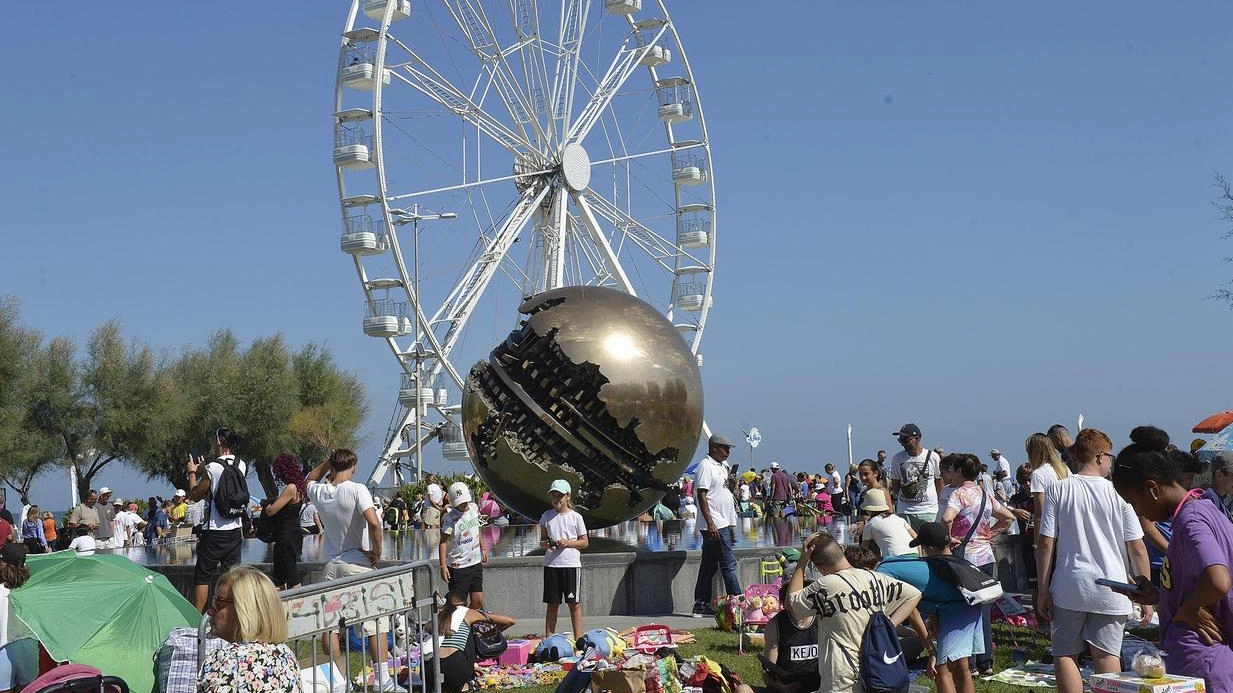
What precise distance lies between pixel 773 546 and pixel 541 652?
4.32 m

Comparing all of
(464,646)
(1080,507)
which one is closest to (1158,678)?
(1080,507)

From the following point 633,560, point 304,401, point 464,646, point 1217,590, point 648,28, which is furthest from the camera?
point 304,401

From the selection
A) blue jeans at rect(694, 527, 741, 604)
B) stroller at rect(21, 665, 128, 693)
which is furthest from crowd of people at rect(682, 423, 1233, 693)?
stroller at rect(21, 665, 128, 693)

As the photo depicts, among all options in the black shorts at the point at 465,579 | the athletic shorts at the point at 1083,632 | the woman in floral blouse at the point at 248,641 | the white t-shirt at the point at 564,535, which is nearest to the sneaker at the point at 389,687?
the woman in floral blouse at the point at 248,641

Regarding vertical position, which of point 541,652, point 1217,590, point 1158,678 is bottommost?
point 541,652

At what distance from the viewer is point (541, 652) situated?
8852 mm

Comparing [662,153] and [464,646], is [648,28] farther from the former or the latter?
[464,646]

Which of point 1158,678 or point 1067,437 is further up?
point 1067,437

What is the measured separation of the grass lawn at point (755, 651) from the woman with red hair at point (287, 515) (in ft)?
9.49

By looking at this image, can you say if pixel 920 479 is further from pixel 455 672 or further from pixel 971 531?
pixel 455 672

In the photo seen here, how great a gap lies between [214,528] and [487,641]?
2.52 m

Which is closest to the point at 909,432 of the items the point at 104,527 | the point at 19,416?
the point at 104,527

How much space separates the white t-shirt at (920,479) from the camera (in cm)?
976

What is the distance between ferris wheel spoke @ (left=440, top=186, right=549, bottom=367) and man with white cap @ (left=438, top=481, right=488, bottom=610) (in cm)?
2169
